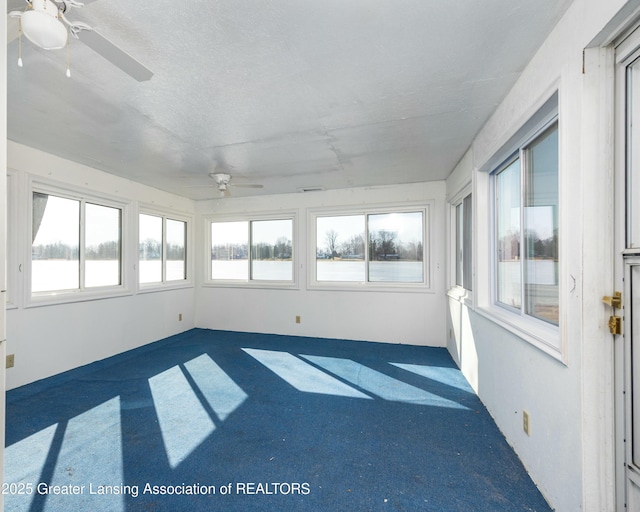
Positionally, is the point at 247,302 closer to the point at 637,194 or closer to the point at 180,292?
the point at 180,292

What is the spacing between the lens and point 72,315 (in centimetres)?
361

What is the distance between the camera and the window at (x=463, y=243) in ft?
11.1

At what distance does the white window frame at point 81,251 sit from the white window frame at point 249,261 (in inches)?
60.5

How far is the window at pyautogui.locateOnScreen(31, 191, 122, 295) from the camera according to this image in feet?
11.0

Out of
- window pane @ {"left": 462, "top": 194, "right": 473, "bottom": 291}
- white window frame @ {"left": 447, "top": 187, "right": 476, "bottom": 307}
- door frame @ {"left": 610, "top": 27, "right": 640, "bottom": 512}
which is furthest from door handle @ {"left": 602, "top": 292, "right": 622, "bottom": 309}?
white window frame @ {"left": 447, "top": 187, "right": 476, "bottom": 307}

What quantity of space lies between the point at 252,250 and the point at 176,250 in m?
1.36

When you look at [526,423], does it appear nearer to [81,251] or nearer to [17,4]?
[17,4]

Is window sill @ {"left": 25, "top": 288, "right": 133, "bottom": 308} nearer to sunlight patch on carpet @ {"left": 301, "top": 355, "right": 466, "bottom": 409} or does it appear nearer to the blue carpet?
the blue carpet

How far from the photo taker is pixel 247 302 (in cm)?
549

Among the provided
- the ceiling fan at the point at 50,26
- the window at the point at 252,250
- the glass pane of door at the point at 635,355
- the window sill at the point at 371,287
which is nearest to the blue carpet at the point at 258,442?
the glass pane of door at the point at 635,355

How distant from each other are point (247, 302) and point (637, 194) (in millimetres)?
5132

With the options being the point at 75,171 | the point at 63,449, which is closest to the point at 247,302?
the point at 75,171

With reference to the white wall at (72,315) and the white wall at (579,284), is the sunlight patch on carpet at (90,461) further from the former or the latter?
the white wall at (579,284)

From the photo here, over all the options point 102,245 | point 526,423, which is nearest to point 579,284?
point 526,423
